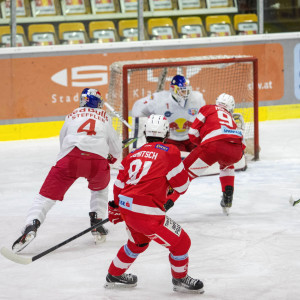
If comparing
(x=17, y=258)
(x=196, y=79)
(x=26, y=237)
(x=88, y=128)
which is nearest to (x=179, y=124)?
(x=88, y=128)

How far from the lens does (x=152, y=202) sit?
3.78 m

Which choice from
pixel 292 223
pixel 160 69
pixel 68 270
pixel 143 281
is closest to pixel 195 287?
pixel 143 281

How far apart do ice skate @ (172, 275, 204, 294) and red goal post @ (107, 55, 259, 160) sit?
133 inches

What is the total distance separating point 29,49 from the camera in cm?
899

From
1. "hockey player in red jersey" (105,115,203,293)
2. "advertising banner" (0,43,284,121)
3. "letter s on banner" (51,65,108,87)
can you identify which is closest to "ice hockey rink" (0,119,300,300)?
"hockey player in red jersey" (105,115,203,293)

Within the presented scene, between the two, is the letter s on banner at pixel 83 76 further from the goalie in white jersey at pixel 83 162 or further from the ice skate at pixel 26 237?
the ice skate at pixel 26 237

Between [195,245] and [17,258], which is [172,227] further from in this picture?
[195,245]

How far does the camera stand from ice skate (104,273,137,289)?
400cm

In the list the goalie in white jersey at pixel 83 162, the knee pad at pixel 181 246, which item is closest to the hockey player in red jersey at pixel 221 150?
the goalie in white jersey at pixel 83 162

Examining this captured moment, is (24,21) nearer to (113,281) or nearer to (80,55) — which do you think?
(80,55)

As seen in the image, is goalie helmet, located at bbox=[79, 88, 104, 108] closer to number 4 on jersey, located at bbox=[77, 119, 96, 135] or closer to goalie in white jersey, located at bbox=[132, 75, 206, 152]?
number 4 on jersey, located at bbox=[77, 119, 96, 135]

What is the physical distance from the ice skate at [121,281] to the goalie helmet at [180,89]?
2.92m

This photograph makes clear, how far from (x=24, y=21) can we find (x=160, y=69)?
6.96 feet

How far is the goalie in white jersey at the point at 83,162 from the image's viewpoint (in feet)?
15.6
